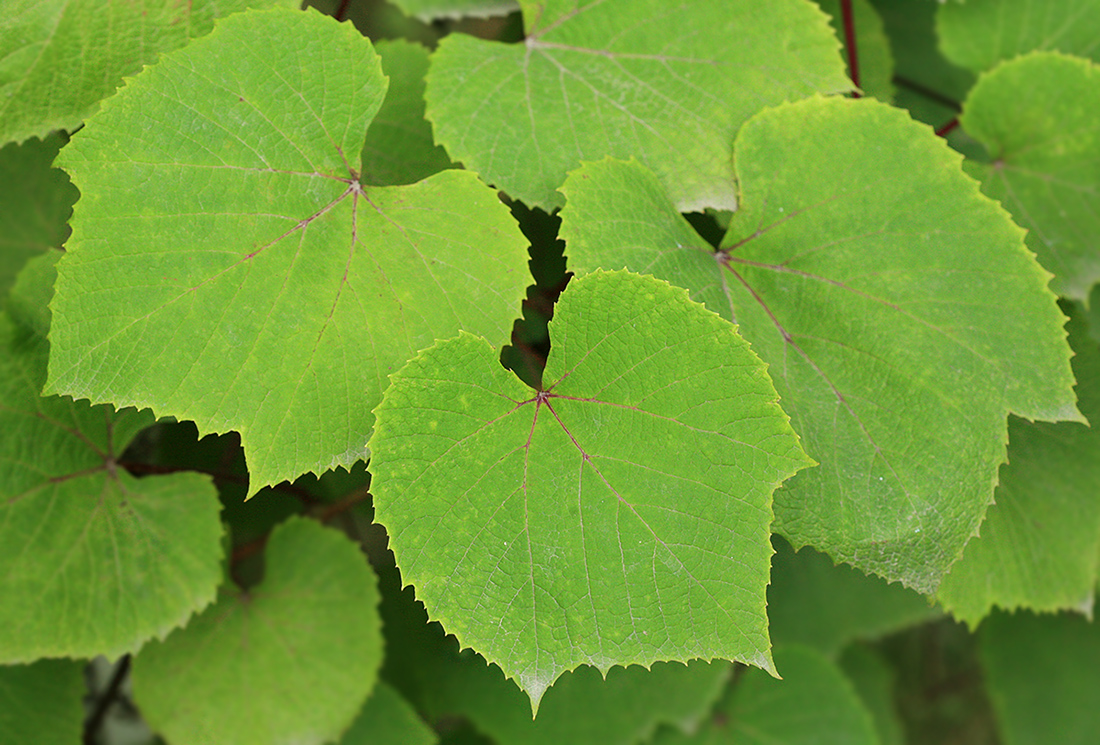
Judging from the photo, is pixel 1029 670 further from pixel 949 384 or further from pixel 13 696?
pixel 13 696

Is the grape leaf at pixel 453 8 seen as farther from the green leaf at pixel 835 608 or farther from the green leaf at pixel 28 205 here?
the green leaf at pixel 835 608

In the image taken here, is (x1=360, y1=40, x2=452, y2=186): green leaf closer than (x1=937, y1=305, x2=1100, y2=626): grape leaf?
Yes

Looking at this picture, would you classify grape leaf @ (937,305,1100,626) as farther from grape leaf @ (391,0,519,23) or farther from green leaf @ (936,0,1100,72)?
grape leaf @ (391,0,519,23)

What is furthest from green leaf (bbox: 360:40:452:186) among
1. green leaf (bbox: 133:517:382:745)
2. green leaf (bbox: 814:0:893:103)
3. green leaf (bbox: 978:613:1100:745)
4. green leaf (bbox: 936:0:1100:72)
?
green leaf (bbox: 978:613:1100:745)

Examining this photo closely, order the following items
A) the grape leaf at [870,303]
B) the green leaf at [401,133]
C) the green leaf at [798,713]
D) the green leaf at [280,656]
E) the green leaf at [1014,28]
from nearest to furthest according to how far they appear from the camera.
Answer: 1. the grape leaf at [870,303]
2. the green leaf at [401,133]
3. the green leaf at [280,656]
4. the green leaf at [1014,28]
5. the green leaf at [798,713]

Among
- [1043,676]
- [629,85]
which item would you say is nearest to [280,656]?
[629,85]

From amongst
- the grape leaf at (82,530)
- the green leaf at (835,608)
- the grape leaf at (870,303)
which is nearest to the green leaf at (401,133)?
the grape leaf at (870,303)

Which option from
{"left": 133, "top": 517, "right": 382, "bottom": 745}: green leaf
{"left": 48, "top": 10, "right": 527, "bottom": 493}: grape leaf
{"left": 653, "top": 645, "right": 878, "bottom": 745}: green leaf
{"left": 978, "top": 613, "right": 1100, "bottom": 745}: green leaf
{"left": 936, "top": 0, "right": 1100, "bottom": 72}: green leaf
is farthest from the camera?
{"left": 978, "top": 613, "right": 1100, "bottom": 745}: green leaf
